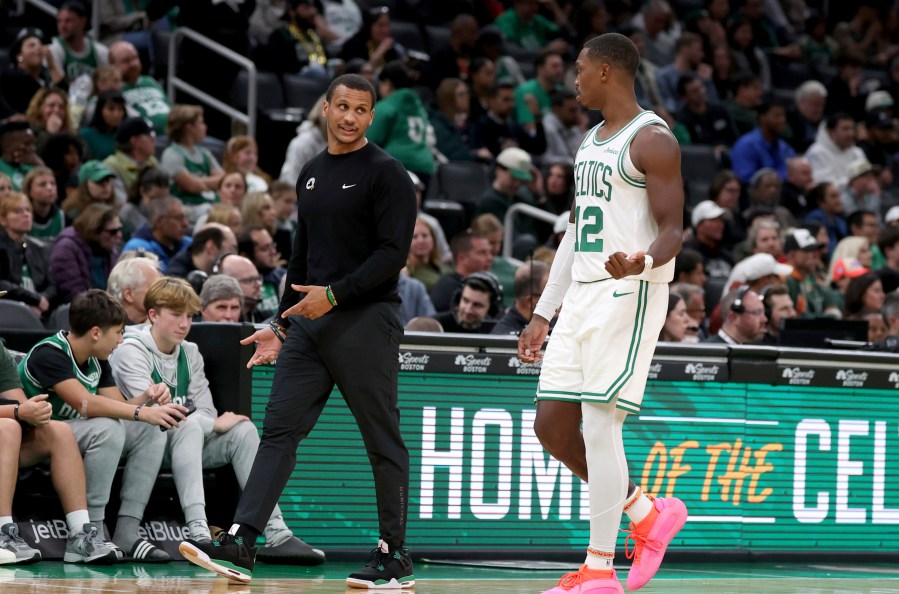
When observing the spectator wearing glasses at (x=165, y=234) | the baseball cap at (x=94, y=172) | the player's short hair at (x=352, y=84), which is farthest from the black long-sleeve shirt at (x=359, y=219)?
the baseball cap at (x=94, y=172)

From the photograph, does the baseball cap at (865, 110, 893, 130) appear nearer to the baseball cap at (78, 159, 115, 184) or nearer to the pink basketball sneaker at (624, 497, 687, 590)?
the baseball cap at (78, 159, 115, 184)

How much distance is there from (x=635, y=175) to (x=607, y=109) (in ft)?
1.09

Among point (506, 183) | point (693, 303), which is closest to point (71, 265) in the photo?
point (693, 303)

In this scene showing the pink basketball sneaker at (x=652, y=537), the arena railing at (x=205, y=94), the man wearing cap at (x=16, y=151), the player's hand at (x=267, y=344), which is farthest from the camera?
the arena railing at (x=205, y=94)

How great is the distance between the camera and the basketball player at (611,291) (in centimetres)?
604

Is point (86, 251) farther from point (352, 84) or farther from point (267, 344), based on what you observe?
point (352, 84)

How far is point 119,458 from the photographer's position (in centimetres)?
750

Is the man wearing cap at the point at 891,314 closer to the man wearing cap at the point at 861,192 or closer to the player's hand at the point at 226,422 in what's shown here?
the player's hand at the point at 226,422

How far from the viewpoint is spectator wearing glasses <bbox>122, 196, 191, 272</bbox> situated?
10797 mm

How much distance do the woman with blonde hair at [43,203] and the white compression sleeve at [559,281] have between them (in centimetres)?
551

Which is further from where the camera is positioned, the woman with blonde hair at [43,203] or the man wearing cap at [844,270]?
the man wearing cap at [844,270]

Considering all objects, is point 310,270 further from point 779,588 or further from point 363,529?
point 779,588

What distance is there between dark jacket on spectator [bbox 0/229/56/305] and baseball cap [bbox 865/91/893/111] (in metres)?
12.9

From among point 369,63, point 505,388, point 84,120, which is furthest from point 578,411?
point 369,63
